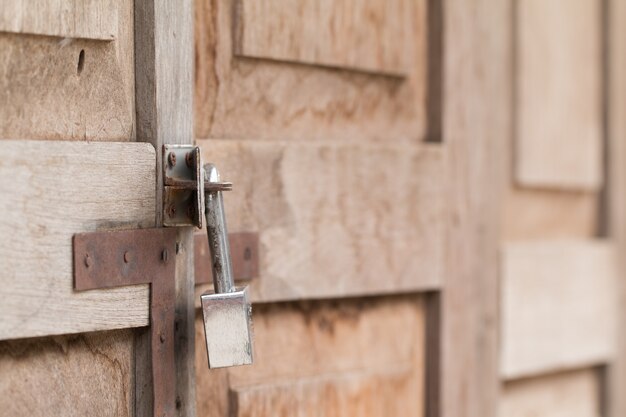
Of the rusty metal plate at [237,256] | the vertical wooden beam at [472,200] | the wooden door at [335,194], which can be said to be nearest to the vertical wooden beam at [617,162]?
the wooden door at [335,194]

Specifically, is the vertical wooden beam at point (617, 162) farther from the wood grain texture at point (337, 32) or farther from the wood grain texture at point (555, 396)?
the wood grain texture at point (337, 32)

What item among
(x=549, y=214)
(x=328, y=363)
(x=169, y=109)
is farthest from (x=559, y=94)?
(x=169, y=109)

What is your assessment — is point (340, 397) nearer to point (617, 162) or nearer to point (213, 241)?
point (213, 241)

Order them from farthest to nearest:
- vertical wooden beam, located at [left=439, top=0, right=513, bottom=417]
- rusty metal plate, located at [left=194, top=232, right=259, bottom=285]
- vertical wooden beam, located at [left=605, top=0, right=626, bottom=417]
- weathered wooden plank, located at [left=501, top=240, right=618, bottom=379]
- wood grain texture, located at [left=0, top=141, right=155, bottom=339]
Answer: vertical wooden beam, located at [left=605, top=0, right=626, bottom=417] → weathered wooden plank, located at [left=501, top=240, right=618, bottom=379] → vertical wooden beam, located at [left=439, top=0, right=513, bottom=417] → rusty metal plate, located at [left=194, top=232, right=259, bottom=285] → wood grain texture, located at [left=0, top=141, right=155, bottom=339]

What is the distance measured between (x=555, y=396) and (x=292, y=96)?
683 millimetres

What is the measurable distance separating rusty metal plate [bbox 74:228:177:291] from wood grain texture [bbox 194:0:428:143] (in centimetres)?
14

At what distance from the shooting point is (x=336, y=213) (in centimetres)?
93

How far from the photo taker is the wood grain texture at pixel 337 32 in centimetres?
87

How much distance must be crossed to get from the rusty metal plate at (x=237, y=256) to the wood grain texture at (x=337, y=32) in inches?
7.0

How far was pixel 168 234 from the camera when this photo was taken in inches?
29.6

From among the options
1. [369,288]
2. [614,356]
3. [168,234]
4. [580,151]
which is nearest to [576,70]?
[580,151]

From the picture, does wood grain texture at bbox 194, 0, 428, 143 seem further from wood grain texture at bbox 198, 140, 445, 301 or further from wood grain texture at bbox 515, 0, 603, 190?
wood grain texture at bbox 515, 0, 603, 190

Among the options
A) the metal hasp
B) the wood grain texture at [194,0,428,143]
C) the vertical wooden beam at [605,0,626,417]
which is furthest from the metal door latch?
the vertical wooden beam at [605,0,626,417]

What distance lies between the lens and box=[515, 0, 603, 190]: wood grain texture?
123cm
